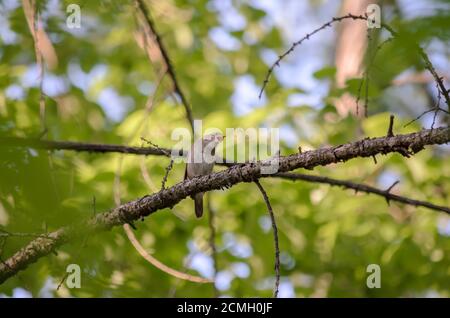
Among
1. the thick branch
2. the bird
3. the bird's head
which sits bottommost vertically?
the thick branch

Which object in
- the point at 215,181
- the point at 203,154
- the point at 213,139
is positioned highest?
the point at 213,139

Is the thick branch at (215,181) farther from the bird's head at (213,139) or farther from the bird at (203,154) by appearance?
the bird's head at (213,139)

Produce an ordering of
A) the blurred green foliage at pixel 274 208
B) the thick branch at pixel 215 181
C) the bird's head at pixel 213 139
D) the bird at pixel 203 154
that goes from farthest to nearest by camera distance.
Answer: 1. the blurred green foliage at pixel 274 208
2. the bird's head at pixel 213 139
3. the bird at pixel 203 154
4. the thick branch at pixel 215 181

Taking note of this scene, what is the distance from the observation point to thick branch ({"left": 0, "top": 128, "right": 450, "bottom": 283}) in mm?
2889

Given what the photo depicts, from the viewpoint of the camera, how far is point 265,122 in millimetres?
7223

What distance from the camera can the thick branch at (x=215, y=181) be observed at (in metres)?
2.89

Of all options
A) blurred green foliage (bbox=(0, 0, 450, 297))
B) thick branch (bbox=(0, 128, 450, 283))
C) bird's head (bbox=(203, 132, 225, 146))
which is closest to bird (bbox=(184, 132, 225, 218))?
bird's head (bbox=(203, 132, 225, 146))

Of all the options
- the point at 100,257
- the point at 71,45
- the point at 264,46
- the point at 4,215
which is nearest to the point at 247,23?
the point at 264,46

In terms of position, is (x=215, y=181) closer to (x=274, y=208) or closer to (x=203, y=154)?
(x=203, y=154)

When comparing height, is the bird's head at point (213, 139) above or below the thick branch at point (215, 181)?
above

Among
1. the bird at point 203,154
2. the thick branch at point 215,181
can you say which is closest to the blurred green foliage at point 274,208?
the bird at point 203,154

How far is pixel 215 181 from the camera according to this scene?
3344 millimetres


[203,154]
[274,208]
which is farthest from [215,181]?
[274,208]

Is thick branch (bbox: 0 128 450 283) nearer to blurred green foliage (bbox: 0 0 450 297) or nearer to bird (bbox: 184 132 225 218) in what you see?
blurred green foliage (bbox: 0 0 450 297)
